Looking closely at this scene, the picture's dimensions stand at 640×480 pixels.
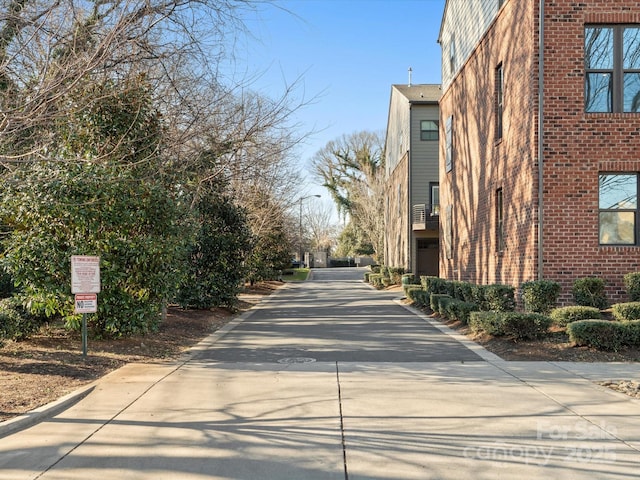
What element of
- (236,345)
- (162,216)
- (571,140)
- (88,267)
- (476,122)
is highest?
(476,122)

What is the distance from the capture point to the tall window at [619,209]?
12727 millimetres

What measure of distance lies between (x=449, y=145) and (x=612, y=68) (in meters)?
9.19

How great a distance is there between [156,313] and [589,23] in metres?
10.8

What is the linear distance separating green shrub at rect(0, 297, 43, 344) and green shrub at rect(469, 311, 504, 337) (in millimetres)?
8431

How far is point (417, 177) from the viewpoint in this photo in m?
33.0

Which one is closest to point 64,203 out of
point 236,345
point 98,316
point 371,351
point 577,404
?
point 98,316

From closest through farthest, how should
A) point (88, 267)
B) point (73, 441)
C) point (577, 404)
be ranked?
point (73, 441) → point (577, 404) → point (88, 267)

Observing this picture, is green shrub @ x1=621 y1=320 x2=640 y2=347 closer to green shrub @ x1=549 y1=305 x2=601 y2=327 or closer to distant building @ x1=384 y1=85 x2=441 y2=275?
green shrub @ x1=549 y1=305 x2=601 y2=327

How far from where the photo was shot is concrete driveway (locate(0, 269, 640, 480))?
4.97m

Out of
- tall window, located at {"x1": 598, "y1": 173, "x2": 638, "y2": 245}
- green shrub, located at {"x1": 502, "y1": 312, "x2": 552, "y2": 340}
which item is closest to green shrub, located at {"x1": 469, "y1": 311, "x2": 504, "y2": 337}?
green shrub, located at {"x1": 502, "y1": 312, "x2": 552, "y2": 340}

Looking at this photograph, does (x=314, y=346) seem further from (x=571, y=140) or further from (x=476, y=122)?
(x=476, y=122)

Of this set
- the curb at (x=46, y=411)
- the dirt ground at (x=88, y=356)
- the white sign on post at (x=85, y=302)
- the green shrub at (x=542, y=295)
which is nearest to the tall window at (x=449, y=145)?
the dirt ground at (x=88, y=356)

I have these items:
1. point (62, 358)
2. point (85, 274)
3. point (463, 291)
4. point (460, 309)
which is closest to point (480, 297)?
point (460, 309)

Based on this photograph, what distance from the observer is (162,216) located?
36.9ft
